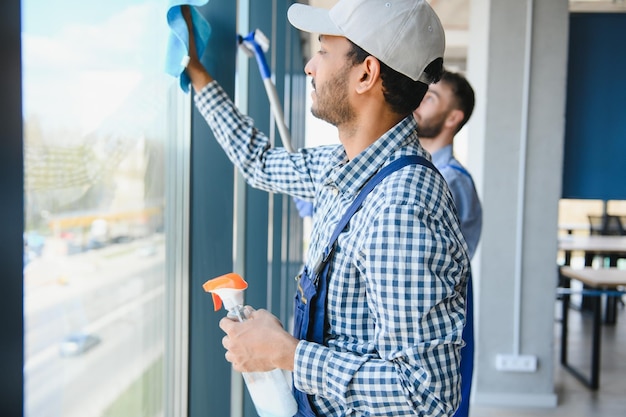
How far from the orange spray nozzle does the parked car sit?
0.65 ft

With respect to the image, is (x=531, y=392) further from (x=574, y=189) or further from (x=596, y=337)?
(x=574, y=189)

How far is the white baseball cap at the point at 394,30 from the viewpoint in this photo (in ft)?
3.52

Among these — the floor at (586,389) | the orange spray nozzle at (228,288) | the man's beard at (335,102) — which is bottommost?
the floor at (586,389)

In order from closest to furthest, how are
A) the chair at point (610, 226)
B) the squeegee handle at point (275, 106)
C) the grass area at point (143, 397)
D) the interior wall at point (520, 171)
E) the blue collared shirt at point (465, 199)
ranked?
the grass area at point (143, 397) → the squeegee handle at point (275, 106) → the blue collared shirt at point (465, 199) → the interior wall at point (520, 171) → the chair at point (610, 226)

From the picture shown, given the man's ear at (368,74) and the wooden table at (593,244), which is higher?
the man's ear at (368,74)

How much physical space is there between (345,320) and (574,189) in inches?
151

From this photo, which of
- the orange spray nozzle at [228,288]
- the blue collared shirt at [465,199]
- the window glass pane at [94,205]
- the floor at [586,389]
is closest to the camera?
the window glass pane at [94,205]

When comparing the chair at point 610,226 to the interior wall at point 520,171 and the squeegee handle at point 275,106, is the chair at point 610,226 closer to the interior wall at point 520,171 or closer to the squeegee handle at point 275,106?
the interior wall at point 520,171

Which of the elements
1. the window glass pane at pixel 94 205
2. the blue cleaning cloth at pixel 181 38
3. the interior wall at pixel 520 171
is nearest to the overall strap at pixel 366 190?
the window glass pane at pixel 94 205

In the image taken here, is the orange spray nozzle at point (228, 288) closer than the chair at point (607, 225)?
Yes

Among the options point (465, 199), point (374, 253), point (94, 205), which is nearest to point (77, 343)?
point (94, 205)

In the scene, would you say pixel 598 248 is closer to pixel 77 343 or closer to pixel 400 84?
pixel 400 84

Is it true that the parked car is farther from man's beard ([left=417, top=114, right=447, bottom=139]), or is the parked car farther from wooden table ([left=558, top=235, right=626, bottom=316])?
wooden table ([left=558, top=235, right=626, bottom=316])

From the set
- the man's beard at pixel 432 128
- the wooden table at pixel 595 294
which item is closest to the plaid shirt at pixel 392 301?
the man's beard at pixel 432 128
